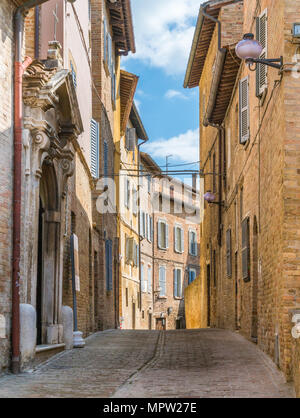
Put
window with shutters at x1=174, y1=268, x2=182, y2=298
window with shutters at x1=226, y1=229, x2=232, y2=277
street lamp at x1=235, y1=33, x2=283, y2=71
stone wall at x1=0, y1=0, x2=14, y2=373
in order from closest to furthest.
Answer: street lamp at x1=235, y1=33, x2=283, y2=71
stone wall at x1=0, y1=0, x2=14, y2=373
window with shutters at x1=226, y1=229, x2=232, y2=277
window with shutters at x1=174, y1=268, x2=182, y2=298

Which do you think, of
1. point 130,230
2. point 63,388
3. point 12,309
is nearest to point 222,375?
point 63,388

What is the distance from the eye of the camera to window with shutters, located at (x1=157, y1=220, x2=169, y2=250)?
45688 mm

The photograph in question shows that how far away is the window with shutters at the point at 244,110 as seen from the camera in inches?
627

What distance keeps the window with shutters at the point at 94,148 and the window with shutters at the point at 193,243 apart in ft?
94.9

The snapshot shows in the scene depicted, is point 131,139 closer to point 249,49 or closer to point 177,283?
point 177,283

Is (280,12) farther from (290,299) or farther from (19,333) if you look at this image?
(19,333)

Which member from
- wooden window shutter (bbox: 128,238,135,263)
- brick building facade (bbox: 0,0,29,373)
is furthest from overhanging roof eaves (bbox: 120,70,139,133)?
brick building facade (bbox: 0,0,29,373)

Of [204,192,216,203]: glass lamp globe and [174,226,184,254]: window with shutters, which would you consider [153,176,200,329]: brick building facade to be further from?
[204,192,216,203]: glass lamp globe

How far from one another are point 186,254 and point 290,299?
39.7 m

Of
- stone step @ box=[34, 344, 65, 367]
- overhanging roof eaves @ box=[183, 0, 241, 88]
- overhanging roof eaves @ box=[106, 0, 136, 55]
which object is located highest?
overhanging roof eaves @ box=[106, 0, 136, 55]

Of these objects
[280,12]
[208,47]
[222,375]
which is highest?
[208,47]

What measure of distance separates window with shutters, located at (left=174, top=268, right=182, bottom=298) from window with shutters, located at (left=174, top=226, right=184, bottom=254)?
4.42ft

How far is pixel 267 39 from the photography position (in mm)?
12094
